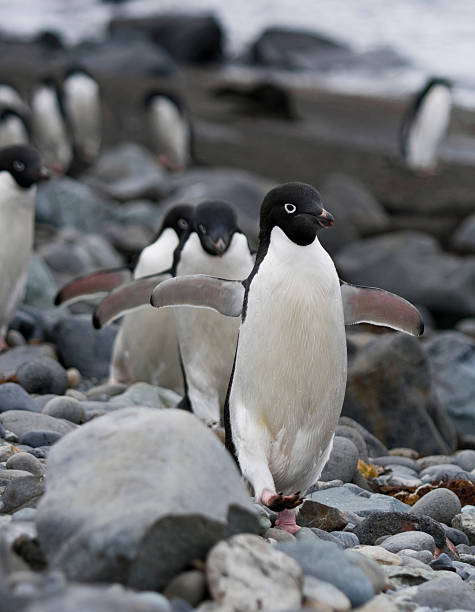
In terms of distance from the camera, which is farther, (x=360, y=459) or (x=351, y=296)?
(x=360, y=459)

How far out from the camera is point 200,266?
201 inches

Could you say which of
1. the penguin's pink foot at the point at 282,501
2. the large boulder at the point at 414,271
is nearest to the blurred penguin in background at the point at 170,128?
the large boulder at the point at 414,271

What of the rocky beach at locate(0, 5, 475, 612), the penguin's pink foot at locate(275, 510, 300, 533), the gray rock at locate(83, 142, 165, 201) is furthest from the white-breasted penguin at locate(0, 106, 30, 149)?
the penguin's pink foot at locate(275, 510, 300, 533)

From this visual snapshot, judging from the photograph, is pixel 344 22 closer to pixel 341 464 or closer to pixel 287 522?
pixel 341 464

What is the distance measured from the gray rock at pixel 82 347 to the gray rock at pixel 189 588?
14.4 feet

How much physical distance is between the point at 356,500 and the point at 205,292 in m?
1.07

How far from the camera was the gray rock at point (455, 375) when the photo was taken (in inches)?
296

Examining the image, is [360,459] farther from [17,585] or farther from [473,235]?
[473,235]

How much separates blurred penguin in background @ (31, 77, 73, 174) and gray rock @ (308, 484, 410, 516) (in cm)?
1354

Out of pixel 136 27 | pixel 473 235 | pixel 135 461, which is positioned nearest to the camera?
pixel 135 461

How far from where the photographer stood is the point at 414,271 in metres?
11.4

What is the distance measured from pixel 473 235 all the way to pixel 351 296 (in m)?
9.53

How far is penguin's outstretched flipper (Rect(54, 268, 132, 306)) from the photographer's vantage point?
6316 mm

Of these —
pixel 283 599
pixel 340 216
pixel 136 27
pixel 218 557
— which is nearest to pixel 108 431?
pixel 218 557
